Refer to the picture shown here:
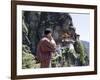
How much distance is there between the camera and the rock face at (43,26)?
1611 millimetres

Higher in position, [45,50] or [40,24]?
[40,24]

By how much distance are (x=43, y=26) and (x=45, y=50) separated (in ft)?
0.69

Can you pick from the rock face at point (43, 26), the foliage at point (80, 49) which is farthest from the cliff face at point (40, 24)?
the foliage at point (80, 49)

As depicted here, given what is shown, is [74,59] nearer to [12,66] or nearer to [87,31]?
[87,31]

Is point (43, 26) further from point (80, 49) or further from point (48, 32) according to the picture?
point (80, 49)

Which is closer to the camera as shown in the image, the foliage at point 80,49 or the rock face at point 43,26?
the rock face at point 43,26

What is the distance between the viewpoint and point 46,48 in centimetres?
167

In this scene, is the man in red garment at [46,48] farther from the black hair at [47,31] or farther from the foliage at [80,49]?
the foliage at [80,49]

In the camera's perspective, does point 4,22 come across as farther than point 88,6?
No

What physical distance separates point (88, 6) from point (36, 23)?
0.53 m

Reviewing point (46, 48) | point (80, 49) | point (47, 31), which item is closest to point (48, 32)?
point (47, 31)

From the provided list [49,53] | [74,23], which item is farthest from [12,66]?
[74,23]

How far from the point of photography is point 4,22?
4.01ft

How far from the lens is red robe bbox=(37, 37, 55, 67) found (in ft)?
5.41
